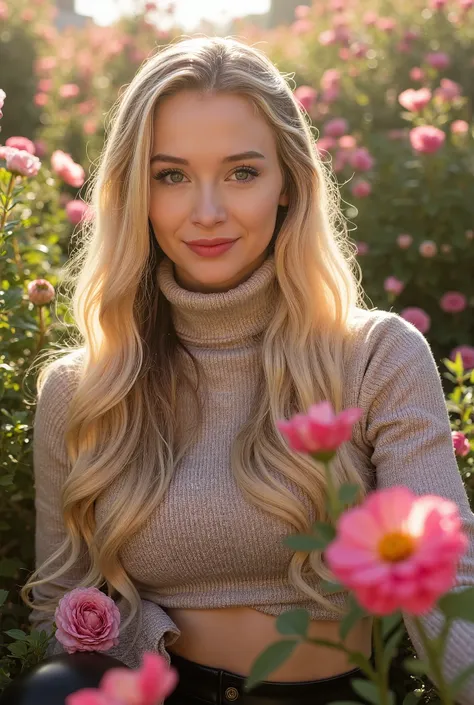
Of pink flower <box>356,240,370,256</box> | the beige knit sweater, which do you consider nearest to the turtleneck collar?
the beige knit sweater

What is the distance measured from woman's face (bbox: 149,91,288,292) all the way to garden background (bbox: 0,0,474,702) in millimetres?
449

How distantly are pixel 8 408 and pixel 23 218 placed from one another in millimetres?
550

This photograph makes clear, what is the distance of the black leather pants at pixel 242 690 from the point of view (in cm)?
205

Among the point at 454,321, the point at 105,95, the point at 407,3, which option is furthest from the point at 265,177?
the point at 105,95

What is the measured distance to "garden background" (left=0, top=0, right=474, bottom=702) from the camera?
2705 mm

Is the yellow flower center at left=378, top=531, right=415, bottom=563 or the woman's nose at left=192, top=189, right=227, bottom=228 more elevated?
the woman's nose at left=192, top=189, right=227, bottom=228

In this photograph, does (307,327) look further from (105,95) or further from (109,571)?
(105,95)

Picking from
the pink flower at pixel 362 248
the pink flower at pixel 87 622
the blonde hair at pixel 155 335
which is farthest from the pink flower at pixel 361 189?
the pink flower at pixel 87 622

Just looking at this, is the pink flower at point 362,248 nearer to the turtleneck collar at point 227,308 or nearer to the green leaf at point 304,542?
the turtleneck collar at point 227,308

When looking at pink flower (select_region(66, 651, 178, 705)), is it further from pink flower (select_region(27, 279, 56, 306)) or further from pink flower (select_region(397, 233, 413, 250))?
pink flower (select_region(397, 233, 413, 250))

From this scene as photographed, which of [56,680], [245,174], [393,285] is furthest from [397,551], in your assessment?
[393,285]

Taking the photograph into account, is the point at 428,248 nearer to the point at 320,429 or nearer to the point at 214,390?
the point at 214,390

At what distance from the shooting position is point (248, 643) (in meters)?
2.13

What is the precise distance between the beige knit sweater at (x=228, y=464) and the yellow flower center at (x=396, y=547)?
121 cm
